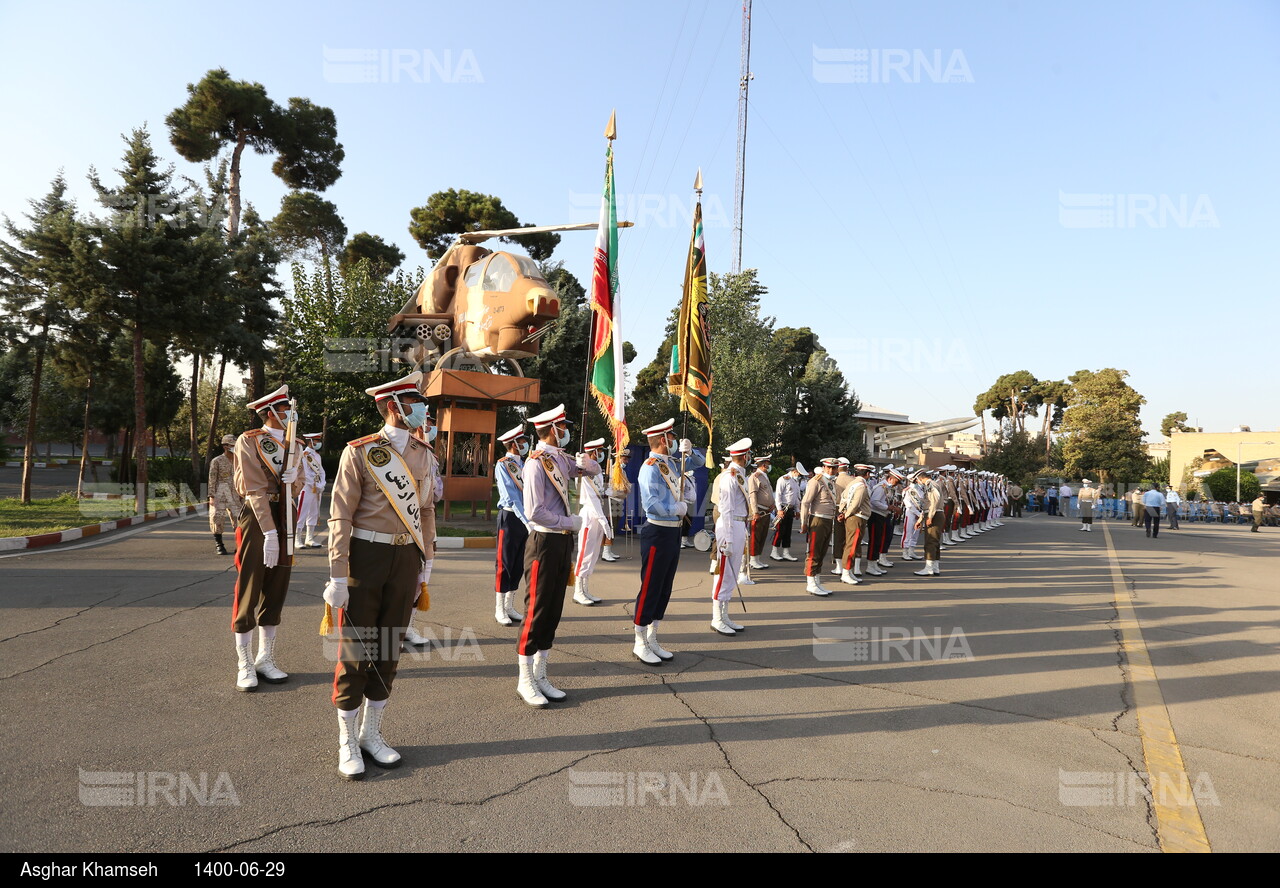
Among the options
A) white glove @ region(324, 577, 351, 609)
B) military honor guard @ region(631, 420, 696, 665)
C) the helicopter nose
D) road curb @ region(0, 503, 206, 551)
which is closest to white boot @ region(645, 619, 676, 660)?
military honor guard @ region(631, 420, 696, 665)

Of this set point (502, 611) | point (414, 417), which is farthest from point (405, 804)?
point (502, 611)

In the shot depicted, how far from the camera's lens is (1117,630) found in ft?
26.3

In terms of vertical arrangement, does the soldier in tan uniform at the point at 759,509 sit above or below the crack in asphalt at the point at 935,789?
above

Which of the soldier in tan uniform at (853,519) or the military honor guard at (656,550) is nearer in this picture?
the military honor guard at (656,550)

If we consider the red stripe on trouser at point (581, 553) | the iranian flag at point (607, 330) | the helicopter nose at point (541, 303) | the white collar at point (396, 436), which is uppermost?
the helicopter nose at point (541, 303)

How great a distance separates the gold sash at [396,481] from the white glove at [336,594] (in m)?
0.47

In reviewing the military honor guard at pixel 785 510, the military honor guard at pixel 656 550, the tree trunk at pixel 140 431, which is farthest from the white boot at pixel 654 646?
the tree trunk at pixel 140 431

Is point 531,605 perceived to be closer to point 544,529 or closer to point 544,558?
point 544,558

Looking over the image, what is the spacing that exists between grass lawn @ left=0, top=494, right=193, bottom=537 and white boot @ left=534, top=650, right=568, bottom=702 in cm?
1118

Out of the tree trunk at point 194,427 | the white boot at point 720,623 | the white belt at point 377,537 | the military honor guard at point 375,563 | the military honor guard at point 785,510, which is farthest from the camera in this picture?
the tree trunk at point 194,427

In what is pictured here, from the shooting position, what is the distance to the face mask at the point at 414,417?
419 centimetres

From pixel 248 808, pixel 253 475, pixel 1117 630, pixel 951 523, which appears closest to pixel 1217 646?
pixel 1117 630

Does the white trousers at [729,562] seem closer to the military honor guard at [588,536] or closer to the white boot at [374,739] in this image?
the military honor guard at [588,536]
